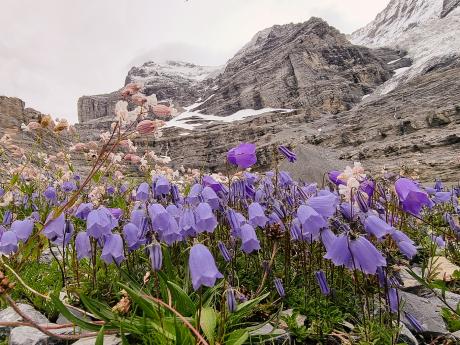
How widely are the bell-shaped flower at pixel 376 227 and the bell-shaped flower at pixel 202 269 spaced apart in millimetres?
1034

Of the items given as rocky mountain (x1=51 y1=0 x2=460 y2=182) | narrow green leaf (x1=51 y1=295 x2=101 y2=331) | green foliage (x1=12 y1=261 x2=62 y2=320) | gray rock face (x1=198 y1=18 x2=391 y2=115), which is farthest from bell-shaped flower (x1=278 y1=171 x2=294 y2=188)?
gray rock face (x1=198 y1=18 x2=391 y2=115)

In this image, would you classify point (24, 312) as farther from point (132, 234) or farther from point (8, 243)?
point (132, 234)

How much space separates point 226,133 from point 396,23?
104857mm

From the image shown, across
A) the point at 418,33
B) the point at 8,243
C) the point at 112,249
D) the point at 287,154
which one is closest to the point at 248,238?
the point at 112,249

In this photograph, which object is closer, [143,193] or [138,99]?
[138,99]

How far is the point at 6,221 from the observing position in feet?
13.1

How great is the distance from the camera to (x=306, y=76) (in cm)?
7681

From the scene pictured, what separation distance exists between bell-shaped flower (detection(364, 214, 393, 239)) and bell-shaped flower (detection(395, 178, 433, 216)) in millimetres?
240

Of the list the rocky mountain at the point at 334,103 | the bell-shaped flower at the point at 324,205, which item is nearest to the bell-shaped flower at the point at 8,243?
the bell-shaped flower at the point at 324,205

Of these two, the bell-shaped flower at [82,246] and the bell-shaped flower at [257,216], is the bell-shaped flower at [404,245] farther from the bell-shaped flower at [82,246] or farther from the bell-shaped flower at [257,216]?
the bell-shaped flower at [82,246]

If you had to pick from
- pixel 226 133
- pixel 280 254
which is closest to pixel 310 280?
pixel 280 254

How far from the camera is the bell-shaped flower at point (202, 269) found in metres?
1.81

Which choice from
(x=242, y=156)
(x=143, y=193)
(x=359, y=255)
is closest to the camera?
(x=359, y=255)

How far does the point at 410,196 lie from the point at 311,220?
66 cm
